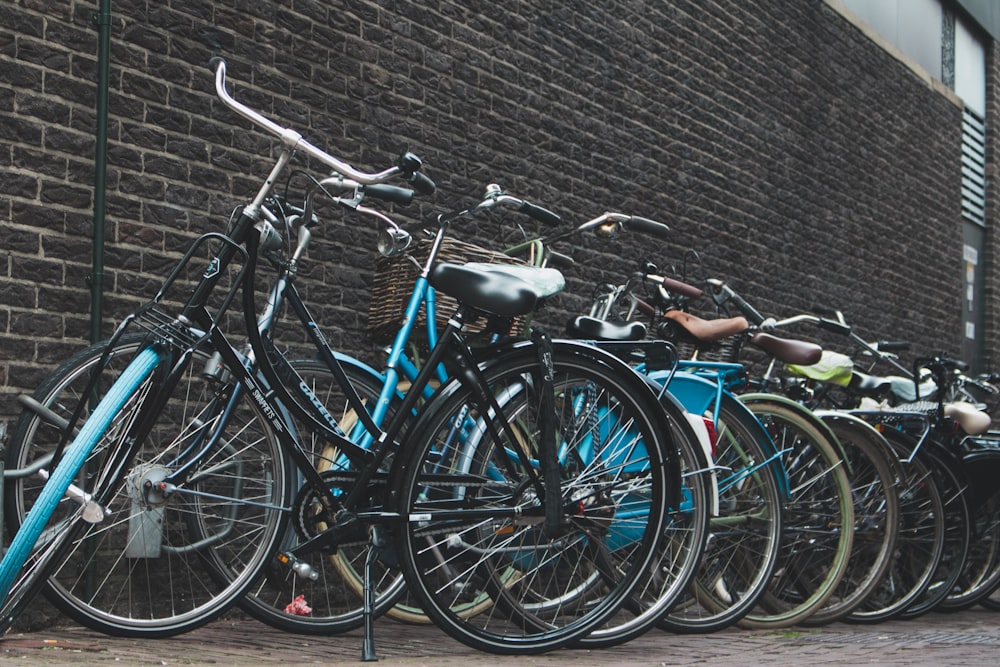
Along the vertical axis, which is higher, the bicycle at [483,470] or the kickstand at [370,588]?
the bicycle at [483,470]

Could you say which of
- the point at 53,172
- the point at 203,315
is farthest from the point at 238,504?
the point at 53,172

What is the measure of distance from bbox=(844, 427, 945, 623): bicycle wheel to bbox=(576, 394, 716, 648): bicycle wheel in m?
1.70

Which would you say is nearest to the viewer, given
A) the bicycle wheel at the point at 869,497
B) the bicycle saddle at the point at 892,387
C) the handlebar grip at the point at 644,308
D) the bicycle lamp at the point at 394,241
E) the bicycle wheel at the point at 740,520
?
the bicycle lamp at the point at 394,241

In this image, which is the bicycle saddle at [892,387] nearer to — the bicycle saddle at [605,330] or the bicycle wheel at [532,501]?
the bicycle saddle at [605,330]

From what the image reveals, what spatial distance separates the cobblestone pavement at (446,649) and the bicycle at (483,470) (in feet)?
0.51

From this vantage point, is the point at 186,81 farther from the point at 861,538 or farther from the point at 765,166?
the point at 765,166

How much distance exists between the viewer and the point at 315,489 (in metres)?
3.67

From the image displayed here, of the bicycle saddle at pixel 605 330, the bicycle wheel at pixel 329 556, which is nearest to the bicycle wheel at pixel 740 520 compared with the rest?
the bicycle saddle at pixel 605 330

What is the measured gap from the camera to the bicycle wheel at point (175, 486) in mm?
3379

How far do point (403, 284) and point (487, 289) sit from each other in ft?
2.94

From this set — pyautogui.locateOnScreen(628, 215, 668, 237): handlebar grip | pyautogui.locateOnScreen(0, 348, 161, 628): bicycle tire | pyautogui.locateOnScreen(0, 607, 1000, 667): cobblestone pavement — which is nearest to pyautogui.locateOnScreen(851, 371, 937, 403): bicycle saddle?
pyautogui.locateOnScreen(0, 607, 1000, 667): cobblestone pavement

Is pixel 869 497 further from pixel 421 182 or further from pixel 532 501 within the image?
pixel 421 182

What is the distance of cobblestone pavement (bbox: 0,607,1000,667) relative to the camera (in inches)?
135

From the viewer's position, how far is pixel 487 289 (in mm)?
3701
